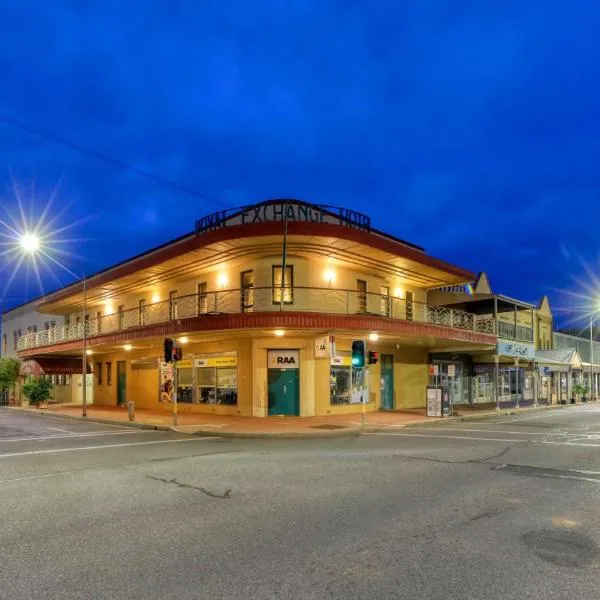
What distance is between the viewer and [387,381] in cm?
2802

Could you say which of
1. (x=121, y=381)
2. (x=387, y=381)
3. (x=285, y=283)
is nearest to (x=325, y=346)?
(x=285, y=283)

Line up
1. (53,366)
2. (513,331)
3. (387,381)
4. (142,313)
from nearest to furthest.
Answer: (387,381), (142,313), (53,366), (513,331)

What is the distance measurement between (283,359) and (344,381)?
339cm

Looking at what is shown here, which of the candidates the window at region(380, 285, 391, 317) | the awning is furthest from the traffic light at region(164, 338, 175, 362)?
the awning

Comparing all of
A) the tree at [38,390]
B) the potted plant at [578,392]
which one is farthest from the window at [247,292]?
the potted plant at [578,392]

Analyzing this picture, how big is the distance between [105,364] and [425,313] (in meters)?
21.8

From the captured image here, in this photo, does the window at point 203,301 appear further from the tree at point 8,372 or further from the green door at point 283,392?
the tree at point 8,372

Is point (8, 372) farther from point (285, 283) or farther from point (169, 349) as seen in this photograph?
point (285, 283)

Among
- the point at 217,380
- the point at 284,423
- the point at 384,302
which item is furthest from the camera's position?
the point at 384,302

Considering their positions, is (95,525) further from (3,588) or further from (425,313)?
(425,313)

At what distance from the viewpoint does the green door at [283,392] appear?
22828mm

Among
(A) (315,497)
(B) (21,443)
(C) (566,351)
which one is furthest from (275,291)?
(C) (566,351)

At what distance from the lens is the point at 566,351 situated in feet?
132

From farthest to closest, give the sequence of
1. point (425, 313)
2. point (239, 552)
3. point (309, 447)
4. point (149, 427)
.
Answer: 1. point (425, 313)
2. point (149, 427)
3. point (309, 447)
4. point (239, 552)
